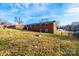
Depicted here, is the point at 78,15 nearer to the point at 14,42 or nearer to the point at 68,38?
the point at 68,38

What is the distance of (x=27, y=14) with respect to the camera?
2553 millimetres

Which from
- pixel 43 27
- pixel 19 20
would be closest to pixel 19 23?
pixel 19 20

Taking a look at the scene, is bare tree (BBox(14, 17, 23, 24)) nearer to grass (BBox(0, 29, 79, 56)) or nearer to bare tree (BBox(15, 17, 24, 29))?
bare tree (BBox(15, 17, 24, 29))

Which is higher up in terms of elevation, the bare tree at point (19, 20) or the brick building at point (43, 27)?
the bare tree at point (19, 20)

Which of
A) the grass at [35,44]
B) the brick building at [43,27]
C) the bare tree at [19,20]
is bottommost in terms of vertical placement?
the grass at [35,44]

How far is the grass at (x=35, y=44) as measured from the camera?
2.51m

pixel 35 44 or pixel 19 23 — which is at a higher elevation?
pixel 19 23

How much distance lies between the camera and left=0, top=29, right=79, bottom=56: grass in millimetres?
2514

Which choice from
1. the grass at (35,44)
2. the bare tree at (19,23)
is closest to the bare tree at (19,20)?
the bare tree at (19,23)

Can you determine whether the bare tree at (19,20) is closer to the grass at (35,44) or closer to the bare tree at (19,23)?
the bare tree at (19,23)

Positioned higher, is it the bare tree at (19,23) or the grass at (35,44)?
the bare tree at (19,23)

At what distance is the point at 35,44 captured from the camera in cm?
256

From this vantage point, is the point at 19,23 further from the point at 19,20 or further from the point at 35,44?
the point at 35,44

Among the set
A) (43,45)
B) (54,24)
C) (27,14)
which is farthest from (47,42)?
(27,14)
